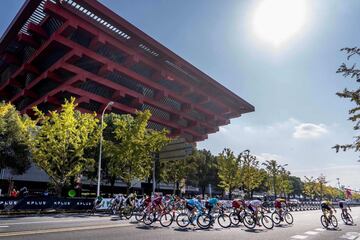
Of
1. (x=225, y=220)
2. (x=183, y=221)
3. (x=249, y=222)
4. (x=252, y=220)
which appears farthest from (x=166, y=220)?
(x=252, y=220)

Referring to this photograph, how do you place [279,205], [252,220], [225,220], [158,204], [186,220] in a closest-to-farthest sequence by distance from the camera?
[186,220], [252,220], [158,204], [225,220], [279,205]

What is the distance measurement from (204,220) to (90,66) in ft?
161

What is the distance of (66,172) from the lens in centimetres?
3062

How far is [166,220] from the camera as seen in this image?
16125mm

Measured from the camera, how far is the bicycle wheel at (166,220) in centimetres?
1581

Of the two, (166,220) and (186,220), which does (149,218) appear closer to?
(166,220)

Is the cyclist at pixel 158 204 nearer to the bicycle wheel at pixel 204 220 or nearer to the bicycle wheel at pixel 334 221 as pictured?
the bicycle wheel at pixel 204 220

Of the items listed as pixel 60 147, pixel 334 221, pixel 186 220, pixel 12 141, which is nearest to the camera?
pixel 186 220

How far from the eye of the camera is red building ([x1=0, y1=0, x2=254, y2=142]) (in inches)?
2039

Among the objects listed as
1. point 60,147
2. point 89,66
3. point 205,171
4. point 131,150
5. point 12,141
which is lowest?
point 60,147

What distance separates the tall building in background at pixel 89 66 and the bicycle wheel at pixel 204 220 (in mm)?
42217

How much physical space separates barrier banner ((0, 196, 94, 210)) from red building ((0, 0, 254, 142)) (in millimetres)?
30418

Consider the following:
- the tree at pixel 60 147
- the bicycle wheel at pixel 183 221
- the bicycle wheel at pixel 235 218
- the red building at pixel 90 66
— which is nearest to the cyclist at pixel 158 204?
the bicycle wheel at pixel 183 221

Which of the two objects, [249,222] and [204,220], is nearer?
[204,220]
